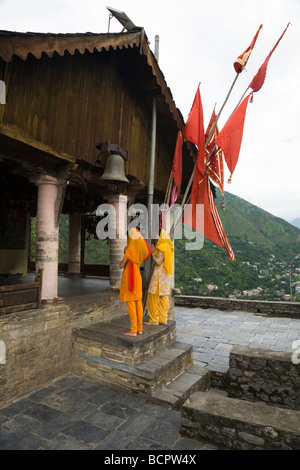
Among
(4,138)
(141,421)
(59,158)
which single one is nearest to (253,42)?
(59,158)

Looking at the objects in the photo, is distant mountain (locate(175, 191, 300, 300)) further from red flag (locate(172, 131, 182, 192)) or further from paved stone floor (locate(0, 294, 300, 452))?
paved stone floor (locate(0, 294, 300, 452))

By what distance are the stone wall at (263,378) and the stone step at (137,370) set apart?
3.32ft

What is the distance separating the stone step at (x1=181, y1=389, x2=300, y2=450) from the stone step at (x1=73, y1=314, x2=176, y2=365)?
1.50 meters

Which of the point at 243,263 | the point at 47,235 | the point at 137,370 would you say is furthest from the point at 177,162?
the point at 243,263

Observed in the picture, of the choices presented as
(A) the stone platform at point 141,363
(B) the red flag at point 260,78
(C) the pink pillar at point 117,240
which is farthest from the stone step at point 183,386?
(B) the red flag at point 260,78

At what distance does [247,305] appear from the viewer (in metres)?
12.6

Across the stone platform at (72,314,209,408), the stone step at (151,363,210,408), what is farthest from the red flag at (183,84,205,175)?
the stone step at (151,363,210,408)

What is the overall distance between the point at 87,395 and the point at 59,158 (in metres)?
4.32

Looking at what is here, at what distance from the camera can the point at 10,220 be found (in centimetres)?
1085

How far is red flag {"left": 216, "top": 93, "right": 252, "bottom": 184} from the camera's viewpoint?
21.2ft

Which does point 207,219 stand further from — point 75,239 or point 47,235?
point 75,239

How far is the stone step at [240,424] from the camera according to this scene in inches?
131

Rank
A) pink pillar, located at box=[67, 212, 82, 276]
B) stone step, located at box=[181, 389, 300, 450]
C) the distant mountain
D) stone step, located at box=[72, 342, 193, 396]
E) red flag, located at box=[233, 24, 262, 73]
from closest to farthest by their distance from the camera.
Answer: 1. stone step, located at box=[181, 389, 300, 450]
2. stone step, located at box=[72, 342, 193, 396]
3. red flag, located at box=[233, 24, 262, 73]
4. pink pillar, located at box=[67, 212, 82, 276]
5. the distant mountain
